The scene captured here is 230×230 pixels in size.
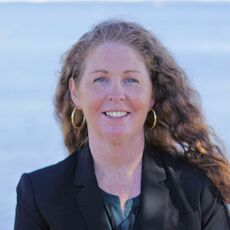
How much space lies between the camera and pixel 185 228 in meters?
3.14

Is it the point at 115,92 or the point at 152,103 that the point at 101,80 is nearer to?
the point at 115,92

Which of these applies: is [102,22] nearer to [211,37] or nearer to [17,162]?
[17,162]

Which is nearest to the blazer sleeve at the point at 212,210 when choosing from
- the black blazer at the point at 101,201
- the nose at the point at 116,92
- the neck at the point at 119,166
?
the black blazer at the point at 101,201

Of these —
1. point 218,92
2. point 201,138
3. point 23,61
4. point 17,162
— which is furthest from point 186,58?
point 201,138

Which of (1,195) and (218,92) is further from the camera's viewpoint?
(218,92)

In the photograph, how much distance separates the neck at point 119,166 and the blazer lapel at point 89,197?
0.11ft

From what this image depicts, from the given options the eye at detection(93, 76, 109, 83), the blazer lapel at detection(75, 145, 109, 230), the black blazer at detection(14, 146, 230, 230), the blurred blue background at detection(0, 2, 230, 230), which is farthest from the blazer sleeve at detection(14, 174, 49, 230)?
the blurred blue background at detection(0, 2, 230, 230)

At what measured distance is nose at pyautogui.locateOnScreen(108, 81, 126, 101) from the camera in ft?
10.0

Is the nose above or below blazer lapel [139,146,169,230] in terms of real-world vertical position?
above

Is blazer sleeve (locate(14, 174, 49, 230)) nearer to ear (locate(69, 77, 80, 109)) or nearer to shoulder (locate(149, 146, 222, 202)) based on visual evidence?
ear (locate(69, 77, 80, 109))

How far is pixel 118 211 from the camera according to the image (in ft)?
10.4

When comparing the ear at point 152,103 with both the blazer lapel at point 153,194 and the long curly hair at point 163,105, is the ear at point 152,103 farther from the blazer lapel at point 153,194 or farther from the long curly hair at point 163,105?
the blazer lapel at point 153,194

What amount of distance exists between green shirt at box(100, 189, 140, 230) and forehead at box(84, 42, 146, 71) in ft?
1.45

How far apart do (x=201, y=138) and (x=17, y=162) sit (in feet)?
12.4
